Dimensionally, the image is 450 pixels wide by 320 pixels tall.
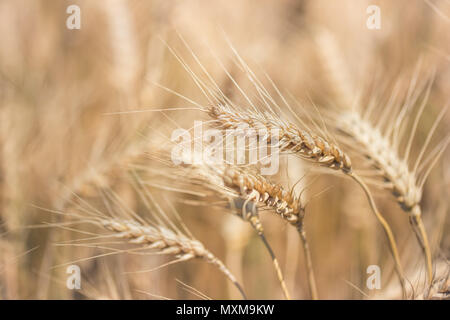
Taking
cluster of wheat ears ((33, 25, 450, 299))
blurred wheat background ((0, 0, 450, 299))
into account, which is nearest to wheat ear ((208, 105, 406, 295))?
cluster of wheat ears ((33, 25, 450, 299))

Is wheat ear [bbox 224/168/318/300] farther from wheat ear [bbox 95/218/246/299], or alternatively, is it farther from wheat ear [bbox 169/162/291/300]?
wheat ear [bbox 95/218/246/299]

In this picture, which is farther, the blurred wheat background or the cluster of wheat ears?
the blurred wheat background

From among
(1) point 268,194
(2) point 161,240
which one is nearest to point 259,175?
(1) point 268,194

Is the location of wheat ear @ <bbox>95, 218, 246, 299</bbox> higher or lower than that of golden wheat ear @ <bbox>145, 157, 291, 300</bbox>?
lower

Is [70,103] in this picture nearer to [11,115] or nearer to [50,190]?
[11,115]

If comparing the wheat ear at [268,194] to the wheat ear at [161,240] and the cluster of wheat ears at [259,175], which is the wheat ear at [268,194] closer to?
the cluster of wheat ears at [259,175]

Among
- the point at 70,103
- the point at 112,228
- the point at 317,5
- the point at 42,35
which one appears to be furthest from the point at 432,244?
the point at 42,35

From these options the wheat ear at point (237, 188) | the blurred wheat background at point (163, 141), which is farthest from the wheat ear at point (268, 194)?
the blurred wheat background at point (163, 141)

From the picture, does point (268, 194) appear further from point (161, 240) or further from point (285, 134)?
point (161, 240)
